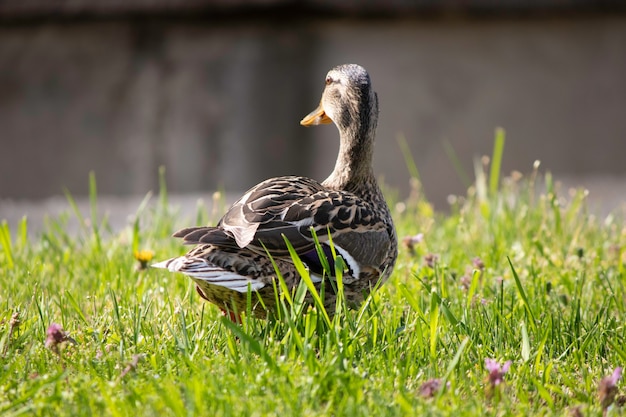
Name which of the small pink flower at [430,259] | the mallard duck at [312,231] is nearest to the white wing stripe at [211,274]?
the mallard duck at [312,231]

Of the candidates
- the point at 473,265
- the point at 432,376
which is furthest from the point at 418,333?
the point at 473,265

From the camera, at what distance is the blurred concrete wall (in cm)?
797

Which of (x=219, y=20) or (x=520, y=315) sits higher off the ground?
(x=219, y=20)

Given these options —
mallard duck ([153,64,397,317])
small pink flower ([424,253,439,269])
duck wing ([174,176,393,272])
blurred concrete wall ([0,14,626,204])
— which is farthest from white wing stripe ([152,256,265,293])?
blurred concrete wall ([0,14,626,204])

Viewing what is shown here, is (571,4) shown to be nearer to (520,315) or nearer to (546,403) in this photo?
(520,315)

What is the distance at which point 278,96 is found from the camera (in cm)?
825

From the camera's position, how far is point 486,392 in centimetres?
322

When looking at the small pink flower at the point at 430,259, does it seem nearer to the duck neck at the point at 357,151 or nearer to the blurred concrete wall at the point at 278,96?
the duck neck at the point at 357,151

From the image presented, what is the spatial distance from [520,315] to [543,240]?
1.46 metres

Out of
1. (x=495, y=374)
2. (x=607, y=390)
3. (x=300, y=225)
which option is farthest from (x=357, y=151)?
(x=607, y=390)

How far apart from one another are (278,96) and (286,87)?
103 mm

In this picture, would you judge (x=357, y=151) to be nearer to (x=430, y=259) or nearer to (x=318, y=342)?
(x=430, y=259)

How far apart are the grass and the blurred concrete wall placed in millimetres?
2780

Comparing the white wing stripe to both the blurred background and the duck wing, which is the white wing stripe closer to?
the duck wing
